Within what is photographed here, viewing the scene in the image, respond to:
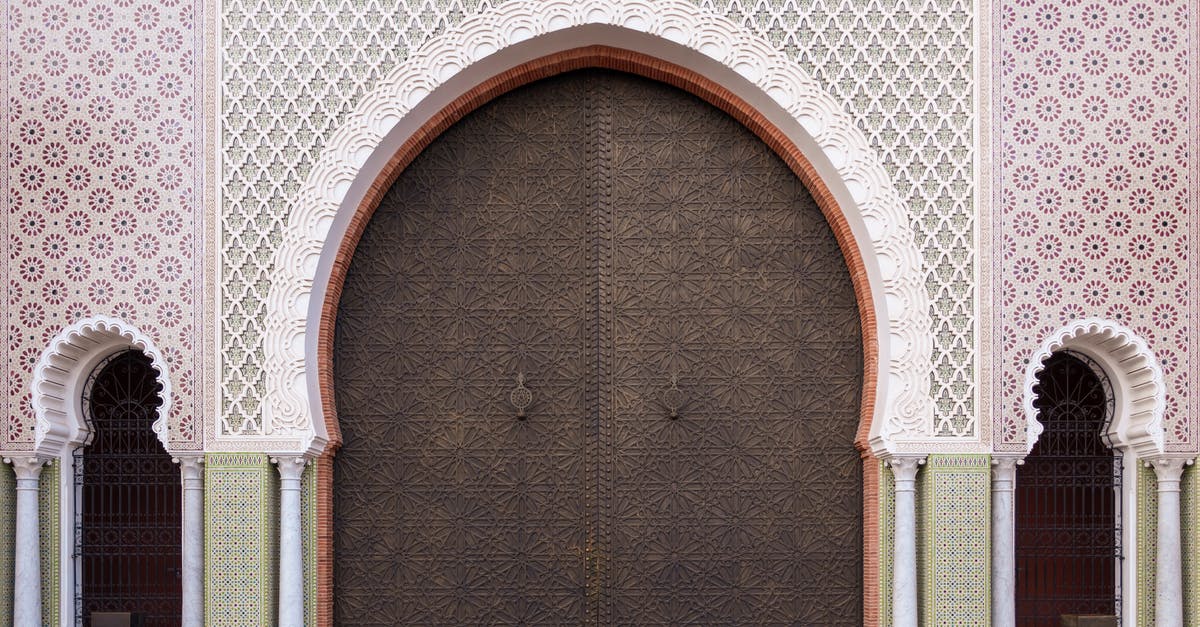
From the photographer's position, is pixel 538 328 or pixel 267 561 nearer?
pixel 267 561

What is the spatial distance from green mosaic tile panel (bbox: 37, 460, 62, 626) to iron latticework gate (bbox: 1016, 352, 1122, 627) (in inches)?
157

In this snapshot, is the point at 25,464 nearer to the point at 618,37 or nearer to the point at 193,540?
the point at 193,540

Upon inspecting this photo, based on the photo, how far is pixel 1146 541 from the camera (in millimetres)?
4934

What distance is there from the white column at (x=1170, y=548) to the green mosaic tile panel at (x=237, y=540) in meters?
3.56

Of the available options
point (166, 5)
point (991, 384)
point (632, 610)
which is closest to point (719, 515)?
point (632, 610)

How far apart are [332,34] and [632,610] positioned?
2.70 meters

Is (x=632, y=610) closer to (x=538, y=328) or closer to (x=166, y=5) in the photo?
(x=538, y=328)

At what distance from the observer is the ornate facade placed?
483 cm

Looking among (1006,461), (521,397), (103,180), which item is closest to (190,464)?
(103,180)

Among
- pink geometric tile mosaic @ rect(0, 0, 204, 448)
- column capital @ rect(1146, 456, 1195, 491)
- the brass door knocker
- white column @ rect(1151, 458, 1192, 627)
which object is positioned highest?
pink geometric tile mosaic @ rect(0, 0, 204, 448)

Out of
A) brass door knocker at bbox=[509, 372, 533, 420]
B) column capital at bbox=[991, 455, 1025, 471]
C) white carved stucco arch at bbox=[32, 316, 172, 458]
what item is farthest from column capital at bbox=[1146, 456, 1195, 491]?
white carved stucco arch at bbox=[32, 316, 172, 458]

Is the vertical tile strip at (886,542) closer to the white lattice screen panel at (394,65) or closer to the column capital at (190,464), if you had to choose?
the white lattice screen panel at (394,65)

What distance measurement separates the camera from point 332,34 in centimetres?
497

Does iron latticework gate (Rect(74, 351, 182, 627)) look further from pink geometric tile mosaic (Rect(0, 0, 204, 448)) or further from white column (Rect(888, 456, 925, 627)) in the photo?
white column (Rect(888, 456, 925, 627))
